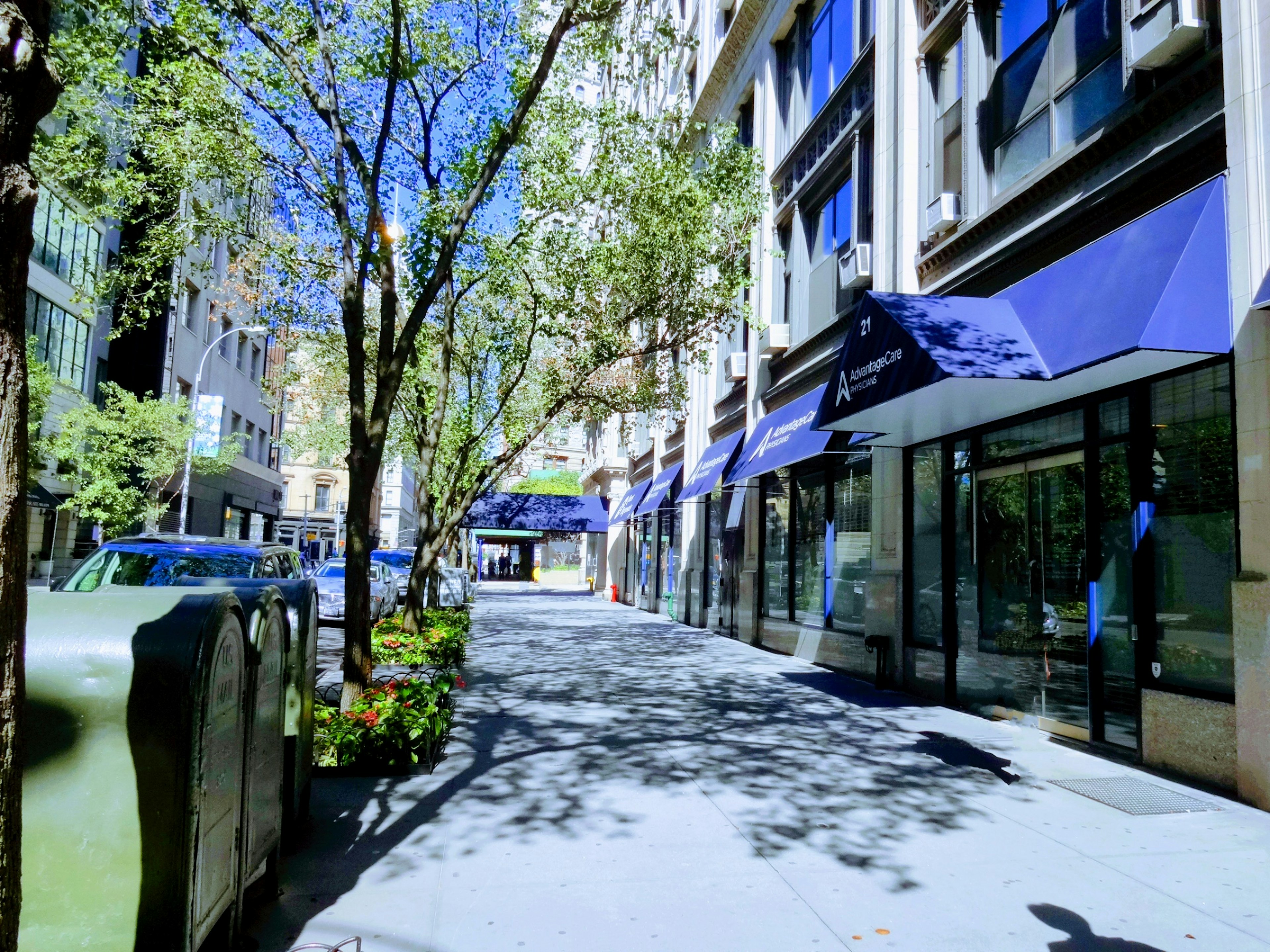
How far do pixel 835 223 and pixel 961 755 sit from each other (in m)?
10.4

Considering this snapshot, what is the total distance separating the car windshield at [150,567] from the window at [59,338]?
17476 mm

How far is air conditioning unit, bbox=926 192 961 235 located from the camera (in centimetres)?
1128

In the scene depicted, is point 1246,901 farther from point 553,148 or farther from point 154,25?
point 553,148

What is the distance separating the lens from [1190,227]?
705cm

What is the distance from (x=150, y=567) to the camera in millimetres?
8953

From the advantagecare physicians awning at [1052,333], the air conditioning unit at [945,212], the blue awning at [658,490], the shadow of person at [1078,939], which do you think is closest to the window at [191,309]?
the blue awning at [658,490]

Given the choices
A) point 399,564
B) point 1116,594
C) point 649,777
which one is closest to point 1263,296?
point 1116,594

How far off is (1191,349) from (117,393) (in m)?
Result: 27.0

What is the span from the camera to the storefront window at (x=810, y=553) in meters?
15.7

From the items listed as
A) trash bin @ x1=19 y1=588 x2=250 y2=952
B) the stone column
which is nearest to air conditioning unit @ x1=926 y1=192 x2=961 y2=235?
the stone column

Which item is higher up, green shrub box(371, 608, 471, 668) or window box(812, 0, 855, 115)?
window box(812, 0, 855, 115)

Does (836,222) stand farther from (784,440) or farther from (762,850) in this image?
(762,850)

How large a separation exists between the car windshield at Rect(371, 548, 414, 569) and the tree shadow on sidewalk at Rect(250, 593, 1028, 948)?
1155 centimetres

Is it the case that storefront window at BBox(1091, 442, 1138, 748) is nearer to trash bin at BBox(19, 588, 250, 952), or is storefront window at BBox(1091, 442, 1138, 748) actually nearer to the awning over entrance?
trash bin at BBox(19, 588, 250, 952)
